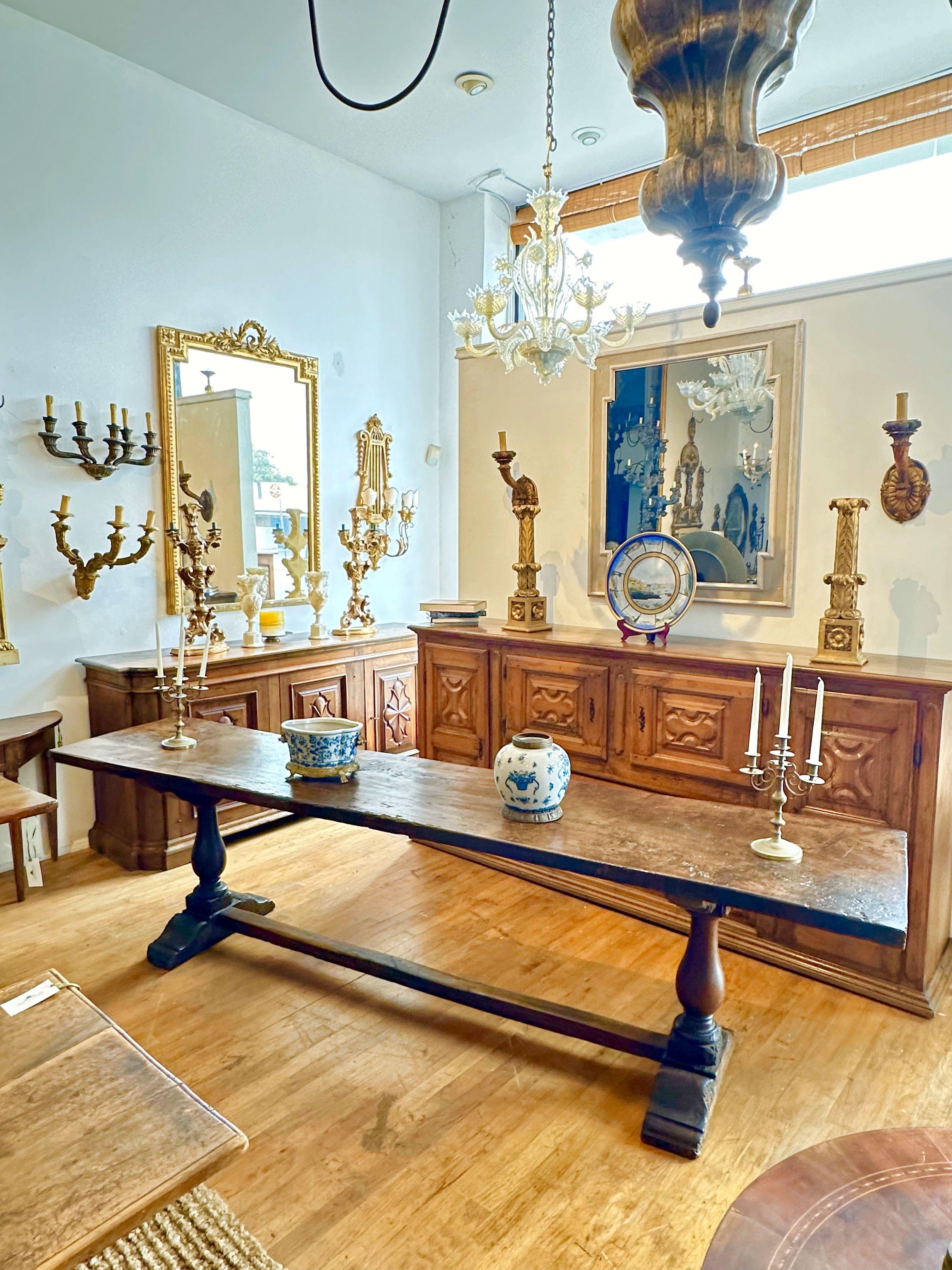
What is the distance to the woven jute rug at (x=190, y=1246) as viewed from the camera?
1593 mm

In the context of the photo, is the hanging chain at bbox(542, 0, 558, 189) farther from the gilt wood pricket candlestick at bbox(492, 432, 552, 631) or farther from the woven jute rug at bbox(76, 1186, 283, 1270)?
the woven jute rug at bbox(76, 1186, 283, 1270)

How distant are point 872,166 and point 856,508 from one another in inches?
94.7

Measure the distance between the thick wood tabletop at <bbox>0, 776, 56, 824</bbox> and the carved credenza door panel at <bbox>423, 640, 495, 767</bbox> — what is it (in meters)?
1.67

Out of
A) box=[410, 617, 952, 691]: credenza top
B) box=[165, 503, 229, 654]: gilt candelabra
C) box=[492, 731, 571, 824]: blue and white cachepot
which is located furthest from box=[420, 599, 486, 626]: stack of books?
box=[492, 731, 571, 824]: blue and white cachepot

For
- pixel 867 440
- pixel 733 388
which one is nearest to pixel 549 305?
pixel 733 388

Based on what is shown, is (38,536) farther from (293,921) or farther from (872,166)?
(872,166)

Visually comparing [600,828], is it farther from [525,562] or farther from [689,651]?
[525,562]

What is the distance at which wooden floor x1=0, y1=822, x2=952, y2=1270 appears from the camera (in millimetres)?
1706

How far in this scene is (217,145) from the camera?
13.4ft

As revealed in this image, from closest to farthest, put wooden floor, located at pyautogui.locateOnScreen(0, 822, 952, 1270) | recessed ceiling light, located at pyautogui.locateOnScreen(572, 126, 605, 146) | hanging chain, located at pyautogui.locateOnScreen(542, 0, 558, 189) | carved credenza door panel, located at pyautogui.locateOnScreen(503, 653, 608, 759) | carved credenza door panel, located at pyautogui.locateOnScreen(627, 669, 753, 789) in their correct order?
wooden floor, located at pyautogui.locateOnScreen(0, 822, 952, 1270), hanging chain, located at pyautogui.locateOnScreen(542, 0, 558, 189), carved credenza door panel, located at pyautogui.locateOnScreen(627, 669, 753, 789), carved credenza door panel, located at pyautogui.locateOnScreen(503, 653, 608, 759), recessed ceiling light, located at pyautogui.locateOnScreen(572, 126, 605, 146)

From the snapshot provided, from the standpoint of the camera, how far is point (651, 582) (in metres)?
3.20

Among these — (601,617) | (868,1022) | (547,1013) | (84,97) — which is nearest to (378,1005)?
(547,1013)

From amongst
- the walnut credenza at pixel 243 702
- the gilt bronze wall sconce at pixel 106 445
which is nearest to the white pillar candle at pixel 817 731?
the walnut credenza at pixel 243 702

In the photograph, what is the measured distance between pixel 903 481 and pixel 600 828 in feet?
5.54
